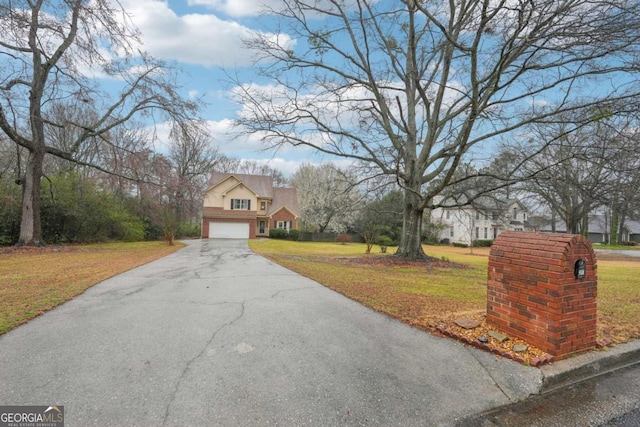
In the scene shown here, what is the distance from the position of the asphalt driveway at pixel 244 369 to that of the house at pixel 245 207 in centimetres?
2669

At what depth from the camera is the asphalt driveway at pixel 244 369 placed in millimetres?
2578

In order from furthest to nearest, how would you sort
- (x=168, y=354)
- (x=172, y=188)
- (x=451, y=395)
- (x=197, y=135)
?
(x=172, y=188) → (x=197, y=135) → (x=168, y=354) → (x=451, y=395)

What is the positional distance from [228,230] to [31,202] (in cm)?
1795

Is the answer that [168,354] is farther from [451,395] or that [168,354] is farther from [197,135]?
[197,135]

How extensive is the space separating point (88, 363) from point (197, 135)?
50.2ft

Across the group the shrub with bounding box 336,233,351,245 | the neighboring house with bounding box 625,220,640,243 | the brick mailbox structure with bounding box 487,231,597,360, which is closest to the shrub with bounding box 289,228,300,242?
the shrub with bounding box 336,233,351,245

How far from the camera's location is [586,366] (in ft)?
11.4

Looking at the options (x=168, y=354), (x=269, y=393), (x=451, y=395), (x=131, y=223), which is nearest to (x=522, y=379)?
(x=451, y=395)

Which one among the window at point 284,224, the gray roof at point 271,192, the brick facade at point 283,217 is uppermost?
the gray roof at point 271,192

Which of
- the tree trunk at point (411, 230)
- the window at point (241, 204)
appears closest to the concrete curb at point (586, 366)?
the tree trunk at point (411, 230)

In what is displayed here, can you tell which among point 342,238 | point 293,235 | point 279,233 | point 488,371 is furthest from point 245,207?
point 488,371

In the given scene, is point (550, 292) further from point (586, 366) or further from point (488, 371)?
point (488, 371)

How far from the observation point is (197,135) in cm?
1686

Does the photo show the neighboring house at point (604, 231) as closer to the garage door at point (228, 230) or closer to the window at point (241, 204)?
the window at point (241, 204)
